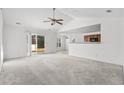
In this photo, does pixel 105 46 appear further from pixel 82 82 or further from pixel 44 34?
pixel 44 34

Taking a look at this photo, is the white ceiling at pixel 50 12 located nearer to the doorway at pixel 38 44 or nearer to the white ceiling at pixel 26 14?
the white ceiling at pixel 26 14

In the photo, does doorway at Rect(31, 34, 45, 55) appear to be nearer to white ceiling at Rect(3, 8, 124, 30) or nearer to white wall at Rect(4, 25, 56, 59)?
white wall at Rect(4, 25, 56, 59)

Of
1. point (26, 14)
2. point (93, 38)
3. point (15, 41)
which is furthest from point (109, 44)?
point (15, 41)

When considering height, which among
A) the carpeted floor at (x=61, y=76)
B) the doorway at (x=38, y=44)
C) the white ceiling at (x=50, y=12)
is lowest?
the carpeted floor at (x=61, y=76)

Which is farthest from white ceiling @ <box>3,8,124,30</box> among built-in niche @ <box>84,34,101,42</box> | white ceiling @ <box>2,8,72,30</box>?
built-in niche @ <box>84,34,101,42</box>

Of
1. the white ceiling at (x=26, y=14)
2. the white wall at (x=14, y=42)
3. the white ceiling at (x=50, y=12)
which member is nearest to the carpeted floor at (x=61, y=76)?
the white ceiling at (x=50, y=12)

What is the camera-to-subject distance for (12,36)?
7898mm

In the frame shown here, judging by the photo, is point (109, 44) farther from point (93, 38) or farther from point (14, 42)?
point (14, 42)

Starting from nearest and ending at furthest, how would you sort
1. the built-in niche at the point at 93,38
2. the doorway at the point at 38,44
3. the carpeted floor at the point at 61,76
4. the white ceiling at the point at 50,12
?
the carpeted floor at the point at 61,76
the white ceiling at the point at 50,12
the built-in niche at the point at 93,38
the doorway at the point at 38,44

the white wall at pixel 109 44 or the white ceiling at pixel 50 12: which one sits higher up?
the white ceiling at pixel 50 12

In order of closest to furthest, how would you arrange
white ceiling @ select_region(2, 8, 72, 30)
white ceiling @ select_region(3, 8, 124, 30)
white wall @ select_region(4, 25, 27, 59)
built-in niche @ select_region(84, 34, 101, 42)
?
1. white ceiling @ select_region(3, 8, 124, 30)
2. white ceiling @ select_region(2, 8, 72, 30)
3. white wall @ select_region(4, 25, 27, 59)
4. built-in niche @ select_region(84, 34, 101, 42)
